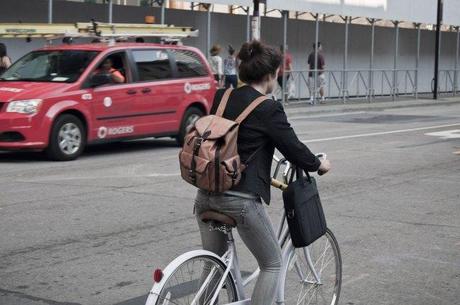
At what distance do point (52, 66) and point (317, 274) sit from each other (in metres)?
9.52

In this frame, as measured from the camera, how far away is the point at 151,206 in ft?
29.1

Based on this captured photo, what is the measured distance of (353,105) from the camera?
27078 mm

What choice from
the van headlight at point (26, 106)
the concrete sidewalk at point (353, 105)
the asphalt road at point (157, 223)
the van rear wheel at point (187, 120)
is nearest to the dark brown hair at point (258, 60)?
the asphalt road at point (157, 223)

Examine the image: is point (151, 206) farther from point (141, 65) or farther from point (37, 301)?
point (141, 65)

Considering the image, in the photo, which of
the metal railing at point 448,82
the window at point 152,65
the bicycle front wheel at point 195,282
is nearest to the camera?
the bicycle front wheel at point 195,282

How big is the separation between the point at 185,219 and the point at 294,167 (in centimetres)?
389

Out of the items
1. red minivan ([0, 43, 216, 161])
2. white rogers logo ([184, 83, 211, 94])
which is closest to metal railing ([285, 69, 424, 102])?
white rogers logo ([184, 83, 211, 94])

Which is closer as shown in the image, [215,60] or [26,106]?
[26,106]

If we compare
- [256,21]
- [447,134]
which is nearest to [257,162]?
[447,134]

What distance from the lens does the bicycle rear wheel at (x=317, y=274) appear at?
469cm

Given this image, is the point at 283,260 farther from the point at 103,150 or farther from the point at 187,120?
the point at 187,120

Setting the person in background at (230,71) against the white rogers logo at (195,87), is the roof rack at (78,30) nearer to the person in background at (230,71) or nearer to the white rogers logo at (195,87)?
the white rogers logo at (195,87)

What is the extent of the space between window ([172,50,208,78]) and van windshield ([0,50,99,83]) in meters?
1.69

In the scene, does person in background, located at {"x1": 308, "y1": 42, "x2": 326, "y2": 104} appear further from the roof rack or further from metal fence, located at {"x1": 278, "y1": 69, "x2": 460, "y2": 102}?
the roof rack
